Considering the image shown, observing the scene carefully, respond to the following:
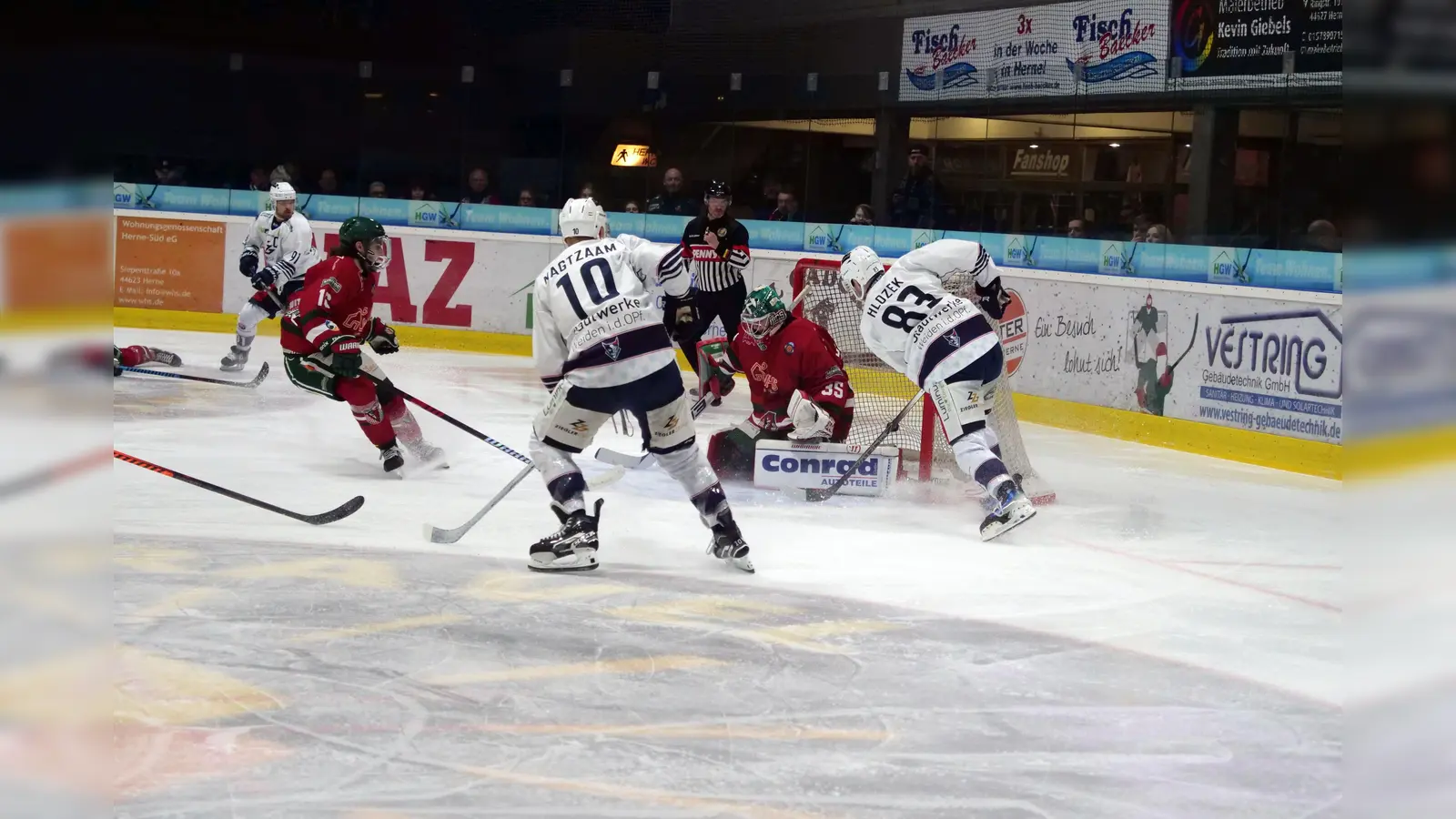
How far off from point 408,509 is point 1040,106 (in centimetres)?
637

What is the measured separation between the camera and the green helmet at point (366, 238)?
234 inches

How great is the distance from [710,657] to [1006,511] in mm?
1793

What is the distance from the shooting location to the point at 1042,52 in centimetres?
1107

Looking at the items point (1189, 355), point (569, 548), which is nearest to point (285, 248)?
point (569, 548)

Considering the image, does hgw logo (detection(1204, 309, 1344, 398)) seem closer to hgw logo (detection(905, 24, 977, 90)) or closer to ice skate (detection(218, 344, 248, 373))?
hgw logo (detection(905, 24, 977, 90))

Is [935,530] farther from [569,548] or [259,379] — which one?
[259,379]

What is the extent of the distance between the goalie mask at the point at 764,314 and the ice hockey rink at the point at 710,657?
0.73 metres

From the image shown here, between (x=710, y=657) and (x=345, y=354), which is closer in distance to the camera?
(x=710, y=657)

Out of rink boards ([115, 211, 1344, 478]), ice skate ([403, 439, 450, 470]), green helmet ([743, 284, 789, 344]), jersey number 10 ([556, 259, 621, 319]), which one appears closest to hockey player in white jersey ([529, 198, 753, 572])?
jersey number 10 ([556, 259, 621, 319])

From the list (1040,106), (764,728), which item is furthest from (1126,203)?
(764,728)

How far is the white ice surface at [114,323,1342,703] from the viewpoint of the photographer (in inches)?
161

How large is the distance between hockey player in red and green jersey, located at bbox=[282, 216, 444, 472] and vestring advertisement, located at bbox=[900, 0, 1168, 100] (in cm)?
572

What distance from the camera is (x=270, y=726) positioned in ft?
9.16
